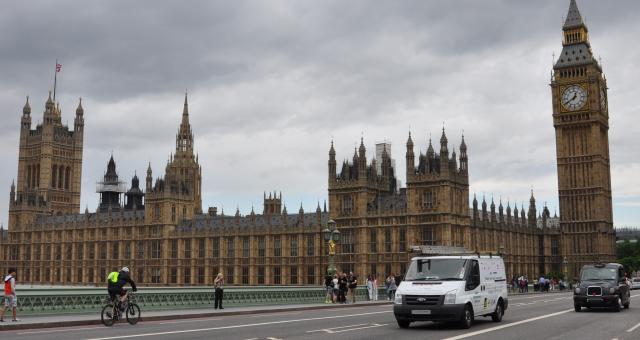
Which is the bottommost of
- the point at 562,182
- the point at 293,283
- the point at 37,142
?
the point at 293,283

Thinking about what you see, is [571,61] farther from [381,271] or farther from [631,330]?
[631,330]

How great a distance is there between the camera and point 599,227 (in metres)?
99.6

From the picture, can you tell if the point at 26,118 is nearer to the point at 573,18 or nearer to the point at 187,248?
the point at 187,248

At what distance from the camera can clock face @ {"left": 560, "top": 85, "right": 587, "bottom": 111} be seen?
103562mm

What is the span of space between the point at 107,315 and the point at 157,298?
29.7 ft

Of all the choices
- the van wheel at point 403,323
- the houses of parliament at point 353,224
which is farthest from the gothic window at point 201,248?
the van wheel at point 403,323

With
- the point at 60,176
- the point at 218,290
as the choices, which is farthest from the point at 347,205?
the point at 60,176

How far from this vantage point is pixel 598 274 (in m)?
31.2

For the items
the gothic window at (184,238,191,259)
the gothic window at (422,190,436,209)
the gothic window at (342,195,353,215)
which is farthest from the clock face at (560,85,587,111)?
the gothic window at (184,238,191,259)

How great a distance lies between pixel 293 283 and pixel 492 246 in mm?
23333

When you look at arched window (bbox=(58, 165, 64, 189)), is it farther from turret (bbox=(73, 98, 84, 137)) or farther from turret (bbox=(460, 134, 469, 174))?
→ turret (bbox=(460, 134, 469, 174))

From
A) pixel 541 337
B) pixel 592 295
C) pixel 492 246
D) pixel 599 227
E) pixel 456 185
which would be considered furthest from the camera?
pixel 599 227

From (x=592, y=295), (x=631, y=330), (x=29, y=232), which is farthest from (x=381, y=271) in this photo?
(x=29, y=232)

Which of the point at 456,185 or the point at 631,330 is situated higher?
the point at 456,185
